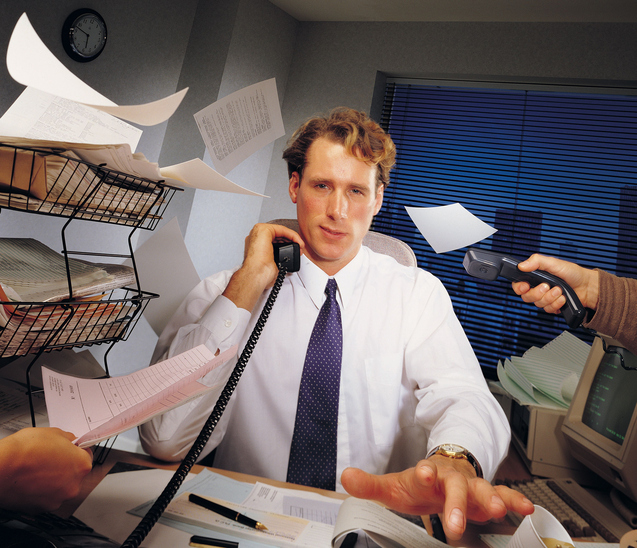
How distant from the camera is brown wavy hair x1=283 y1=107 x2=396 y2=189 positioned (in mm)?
1364

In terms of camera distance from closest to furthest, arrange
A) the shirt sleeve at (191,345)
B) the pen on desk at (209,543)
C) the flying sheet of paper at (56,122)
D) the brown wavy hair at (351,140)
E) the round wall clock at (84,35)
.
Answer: the pen on desk at (209,543) < the flying sheet of paper at (56,122) < the shirt sleeve at (191,345) < the brown wavy hair at (351,140) < the round wall clock at (84,35)

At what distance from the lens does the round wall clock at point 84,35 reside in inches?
72.3

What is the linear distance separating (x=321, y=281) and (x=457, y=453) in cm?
66

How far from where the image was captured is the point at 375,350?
1297mm

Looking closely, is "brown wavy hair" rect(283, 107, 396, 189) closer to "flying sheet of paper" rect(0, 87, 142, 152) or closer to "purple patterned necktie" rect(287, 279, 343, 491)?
"purple patterned necktie" rect(287, 279, 343, 491)

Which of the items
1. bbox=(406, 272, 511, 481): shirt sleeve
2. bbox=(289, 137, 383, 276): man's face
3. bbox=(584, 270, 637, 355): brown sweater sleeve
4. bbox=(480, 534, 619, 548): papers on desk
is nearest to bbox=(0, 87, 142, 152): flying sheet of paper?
bbox=(289, 137, 383, 276): man's face

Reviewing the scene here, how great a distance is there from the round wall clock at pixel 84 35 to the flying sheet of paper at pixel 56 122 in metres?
1.32

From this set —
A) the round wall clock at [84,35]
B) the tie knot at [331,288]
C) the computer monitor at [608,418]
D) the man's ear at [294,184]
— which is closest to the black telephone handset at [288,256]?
the tie knot at [331,288]

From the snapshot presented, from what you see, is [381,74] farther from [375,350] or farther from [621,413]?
[621,413]

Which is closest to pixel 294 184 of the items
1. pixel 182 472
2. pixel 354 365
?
pixel 354 365

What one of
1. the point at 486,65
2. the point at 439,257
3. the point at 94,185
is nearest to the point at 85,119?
the point at 94,185

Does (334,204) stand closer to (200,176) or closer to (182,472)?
(200,176)

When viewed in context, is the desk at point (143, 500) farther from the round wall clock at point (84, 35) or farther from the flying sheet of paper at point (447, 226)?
the round wall clock at point (84, 35)

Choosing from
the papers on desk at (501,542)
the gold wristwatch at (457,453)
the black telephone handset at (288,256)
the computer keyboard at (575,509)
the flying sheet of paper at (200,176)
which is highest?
the flying sheet of paper at (200,176)
